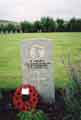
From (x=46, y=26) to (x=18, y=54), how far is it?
2.50 ft

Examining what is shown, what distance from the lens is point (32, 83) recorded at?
7.93 metres

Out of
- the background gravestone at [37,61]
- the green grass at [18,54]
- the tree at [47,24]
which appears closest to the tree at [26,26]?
the green grass at [18,54]

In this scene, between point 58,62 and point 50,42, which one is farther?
point 58,62

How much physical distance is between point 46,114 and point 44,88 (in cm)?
63

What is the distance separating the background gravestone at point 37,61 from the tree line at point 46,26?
3.20ft

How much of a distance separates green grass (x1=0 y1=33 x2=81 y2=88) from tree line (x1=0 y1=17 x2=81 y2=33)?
0.09 m

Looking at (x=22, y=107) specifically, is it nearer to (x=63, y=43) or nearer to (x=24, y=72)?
(x=24, y=72)

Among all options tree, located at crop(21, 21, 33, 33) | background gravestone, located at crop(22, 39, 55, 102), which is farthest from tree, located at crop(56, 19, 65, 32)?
background gravestone, located at crop(22, 39, 55, 102)

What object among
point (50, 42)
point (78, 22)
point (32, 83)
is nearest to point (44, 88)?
point (32, 83)

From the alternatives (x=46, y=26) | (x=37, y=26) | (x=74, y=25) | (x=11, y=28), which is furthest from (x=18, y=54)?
(x=74, y=25)

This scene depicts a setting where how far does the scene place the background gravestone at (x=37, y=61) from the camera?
25.5ft

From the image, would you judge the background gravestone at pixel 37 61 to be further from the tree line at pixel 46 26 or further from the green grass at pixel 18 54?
the tree line at pixel 46 26

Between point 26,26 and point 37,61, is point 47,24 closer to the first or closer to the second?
point 26,26

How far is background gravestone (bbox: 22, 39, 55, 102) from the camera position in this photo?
7.79m
